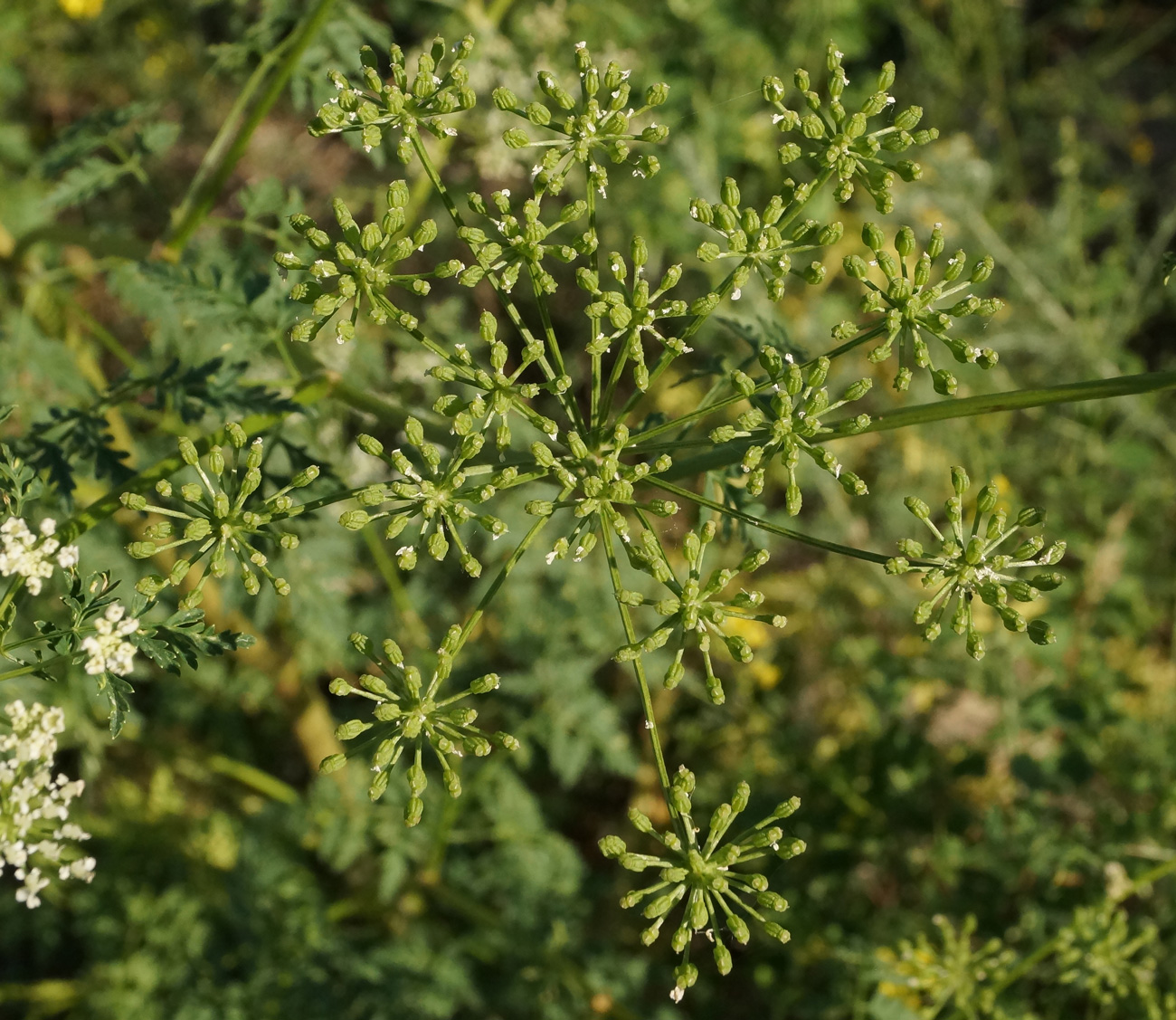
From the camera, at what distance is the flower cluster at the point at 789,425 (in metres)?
1.99

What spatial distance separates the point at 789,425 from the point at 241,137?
1.70 meters

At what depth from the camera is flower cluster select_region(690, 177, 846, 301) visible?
2092 mm

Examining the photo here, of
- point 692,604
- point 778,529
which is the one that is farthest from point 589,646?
point 778,529

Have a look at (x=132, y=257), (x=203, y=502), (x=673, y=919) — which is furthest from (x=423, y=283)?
(x=673, y=919)

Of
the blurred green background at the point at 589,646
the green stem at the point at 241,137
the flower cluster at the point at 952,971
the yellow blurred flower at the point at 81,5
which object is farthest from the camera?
the yellow blurred flower at the point at 81,5

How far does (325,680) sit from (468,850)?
4.49 feet

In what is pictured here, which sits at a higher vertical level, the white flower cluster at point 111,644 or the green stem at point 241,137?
the green stem at point 241,137

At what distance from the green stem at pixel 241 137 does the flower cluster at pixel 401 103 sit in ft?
1.67

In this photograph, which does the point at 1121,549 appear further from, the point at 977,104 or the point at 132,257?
the point at 132,257

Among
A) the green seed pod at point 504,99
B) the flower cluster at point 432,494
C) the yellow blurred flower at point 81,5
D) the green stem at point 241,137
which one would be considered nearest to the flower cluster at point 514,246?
the green seed pod at point 504,99

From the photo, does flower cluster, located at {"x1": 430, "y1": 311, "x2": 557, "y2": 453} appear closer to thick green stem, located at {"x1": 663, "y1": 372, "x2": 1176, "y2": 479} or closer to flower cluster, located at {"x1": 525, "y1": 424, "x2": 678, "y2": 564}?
flower cluster, located at {"x1": 525, "y1": 424, "x2": 678, "y2": 564}

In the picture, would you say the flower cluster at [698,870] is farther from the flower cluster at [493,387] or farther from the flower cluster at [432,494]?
the flower cluster at [493,387]

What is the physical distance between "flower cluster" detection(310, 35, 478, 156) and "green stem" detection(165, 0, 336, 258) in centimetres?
51

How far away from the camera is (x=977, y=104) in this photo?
730cm
